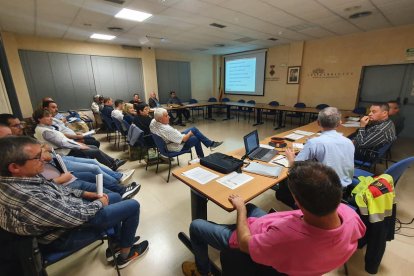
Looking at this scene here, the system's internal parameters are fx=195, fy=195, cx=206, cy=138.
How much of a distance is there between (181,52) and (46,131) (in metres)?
6.86

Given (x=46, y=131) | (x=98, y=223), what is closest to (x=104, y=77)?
(x=46, y=131)

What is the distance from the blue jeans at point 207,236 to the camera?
1201 millimetres

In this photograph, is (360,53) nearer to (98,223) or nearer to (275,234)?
(275,234)

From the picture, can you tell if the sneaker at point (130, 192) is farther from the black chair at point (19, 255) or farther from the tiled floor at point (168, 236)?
the black chair at point (19, 255)

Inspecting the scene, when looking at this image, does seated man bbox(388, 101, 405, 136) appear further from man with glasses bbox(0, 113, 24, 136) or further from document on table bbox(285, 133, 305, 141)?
man with glasses bbox(0, 113, 24, 136)

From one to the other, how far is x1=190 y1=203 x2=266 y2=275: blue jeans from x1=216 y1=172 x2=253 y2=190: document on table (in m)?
0.19

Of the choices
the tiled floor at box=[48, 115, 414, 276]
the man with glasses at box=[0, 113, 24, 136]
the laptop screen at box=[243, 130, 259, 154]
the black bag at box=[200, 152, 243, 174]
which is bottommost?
the tiled floor at box=[48, 115, 414, 276]

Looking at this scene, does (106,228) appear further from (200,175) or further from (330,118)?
(330,118)

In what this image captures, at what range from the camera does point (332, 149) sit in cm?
164

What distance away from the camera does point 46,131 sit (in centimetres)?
268

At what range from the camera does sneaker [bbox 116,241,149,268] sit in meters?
1.68

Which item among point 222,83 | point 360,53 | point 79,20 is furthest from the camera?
point 222,83

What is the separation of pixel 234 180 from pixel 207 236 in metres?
0.52

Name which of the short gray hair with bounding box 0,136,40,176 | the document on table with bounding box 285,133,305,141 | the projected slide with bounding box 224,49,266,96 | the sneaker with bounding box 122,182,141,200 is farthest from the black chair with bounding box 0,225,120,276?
the projected slide with bounding box 224,49,266,96
